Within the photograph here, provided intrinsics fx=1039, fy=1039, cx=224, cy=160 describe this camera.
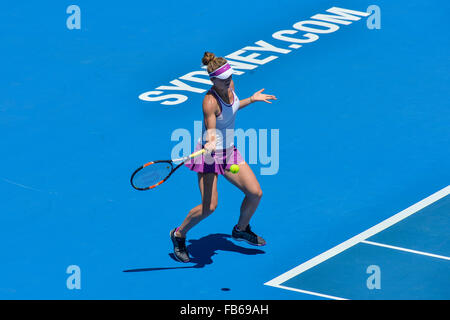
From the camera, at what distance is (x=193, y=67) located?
18.7 metres

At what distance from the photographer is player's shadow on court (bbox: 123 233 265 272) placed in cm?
1290

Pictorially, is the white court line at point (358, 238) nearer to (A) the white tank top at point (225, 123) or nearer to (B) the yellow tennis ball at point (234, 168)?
(B) the yellow tennis ball at point (234, 168)

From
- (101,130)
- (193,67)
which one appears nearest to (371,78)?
(193,67)

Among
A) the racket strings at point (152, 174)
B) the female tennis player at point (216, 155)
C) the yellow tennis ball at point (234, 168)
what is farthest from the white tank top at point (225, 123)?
the racket strings at point (152, 174)

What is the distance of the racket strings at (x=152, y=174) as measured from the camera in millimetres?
12320

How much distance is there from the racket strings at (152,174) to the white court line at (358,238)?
179 centimetres

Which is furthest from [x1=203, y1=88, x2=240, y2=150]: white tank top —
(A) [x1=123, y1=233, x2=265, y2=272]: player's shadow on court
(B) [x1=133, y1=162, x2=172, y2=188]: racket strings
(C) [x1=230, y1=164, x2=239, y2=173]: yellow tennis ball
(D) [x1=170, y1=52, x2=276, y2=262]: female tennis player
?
(A) [x1=123, y1=233, x2=265, y2=272]: player's shadow on court

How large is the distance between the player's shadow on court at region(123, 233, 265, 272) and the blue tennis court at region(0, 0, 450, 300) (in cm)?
3

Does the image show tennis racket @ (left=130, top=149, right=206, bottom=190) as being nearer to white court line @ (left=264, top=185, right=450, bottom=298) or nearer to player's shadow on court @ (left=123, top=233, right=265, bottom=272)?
player's shadow on court @ (left=123, top=233, right=265, bottom=272)

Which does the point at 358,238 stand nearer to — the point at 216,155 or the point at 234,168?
the point at 234,168

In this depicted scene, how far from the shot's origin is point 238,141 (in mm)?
15844

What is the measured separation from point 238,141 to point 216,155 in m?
3.26

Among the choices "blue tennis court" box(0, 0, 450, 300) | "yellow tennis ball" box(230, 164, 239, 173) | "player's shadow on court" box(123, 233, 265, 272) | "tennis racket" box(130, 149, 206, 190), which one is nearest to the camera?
"tennis racket" box(130, 149, 206, 190)

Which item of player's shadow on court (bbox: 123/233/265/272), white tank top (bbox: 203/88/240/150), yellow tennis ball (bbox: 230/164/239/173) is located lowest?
player's shadow on court (bbox: 123/233/265/272)
